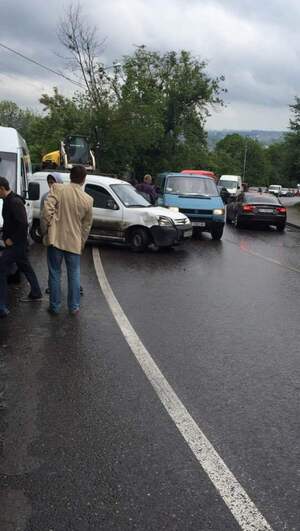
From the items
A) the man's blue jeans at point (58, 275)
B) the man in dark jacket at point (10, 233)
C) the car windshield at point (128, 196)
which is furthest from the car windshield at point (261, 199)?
the man in dark jacket at point (10, 233)

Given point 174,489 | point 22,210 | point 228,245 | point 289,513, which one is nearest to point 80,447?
point 174,489

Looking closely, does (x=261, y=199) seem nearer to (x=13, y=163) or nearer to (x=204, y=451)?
(x=13, y=163)

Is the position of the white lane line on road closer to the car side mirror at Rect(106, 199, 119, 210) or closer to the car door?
the car door

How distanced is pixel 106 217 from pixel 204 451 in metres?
10.1

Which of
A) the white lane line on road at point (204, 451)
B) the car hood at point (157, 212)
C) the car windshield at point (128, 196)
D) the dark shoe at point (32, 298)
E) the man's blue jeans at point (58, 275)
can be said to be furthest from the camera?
the car windshield at point (128, 196)

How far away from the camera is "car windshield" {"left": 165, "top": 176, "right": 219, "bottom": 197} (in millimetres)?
16984

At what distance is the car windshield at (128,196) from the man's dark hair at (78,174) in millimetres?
6259

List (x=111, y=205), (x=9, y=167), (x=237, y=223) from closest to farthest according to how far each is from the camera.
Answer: (x=9, y=167), (x=111, y=205), (x=237, y=223)

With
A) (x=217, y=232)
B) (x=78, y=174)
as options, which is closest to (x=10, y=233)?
(x=78, y=174)

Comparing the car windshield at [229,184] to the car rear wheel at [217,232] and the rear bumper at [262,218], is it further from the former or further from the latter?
the car rear wheel at [217,232]

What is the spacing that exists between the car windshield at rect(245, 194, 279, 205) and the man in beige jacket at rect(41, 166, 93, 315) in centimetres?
1517

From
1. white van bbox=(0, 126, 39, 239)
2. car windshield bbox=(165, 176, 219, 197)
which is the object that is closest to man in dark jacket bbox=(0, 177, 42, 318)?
white van bbox=(0, 126, 39, 239)

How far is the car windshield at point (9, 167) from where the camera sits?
10.4m

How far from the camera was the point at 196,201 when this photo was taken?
1633 centimetres
